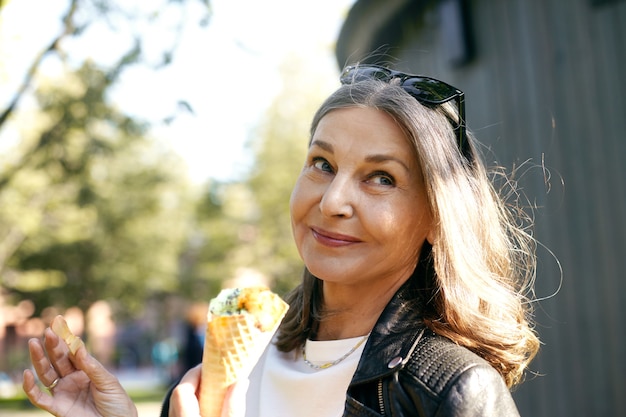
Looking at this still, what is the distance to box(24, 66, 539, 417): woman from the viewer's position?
6.84 ft

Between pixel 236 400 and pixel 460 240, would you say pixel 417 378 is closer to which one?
pixel 460 240

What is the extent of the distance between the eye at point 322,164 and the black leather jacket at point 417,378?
466mm

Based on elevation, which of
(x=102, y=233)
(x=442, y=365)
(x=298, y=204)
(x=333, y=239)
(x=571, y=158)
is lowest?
(x=102, y=233)

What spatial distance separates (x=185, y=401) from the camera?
216 centimetres

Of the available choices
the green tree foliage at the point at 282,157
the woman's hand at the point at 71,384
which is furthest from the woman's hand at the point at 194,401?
the green tree foliage at the point at 282,157

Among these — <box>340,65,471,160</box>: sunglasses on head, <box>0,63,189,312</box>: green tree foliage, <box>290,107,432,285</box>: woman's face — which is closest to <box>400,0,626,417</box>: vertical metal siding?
<box>340,65,471,160</box>: sunglasses on head

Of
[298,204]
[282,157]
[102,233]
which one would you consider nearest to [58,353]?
[298,204]

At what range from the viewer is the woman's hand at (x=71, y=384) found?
7.06ft

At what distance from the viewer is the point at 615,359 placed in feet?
17.5

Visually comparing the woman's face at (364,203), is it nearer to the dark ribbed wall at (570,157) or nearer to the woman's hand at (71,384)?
the woman's hand at (71,384)

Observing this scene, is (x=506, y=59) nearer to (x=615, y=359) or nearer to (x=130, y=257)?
(x=615, y=359)

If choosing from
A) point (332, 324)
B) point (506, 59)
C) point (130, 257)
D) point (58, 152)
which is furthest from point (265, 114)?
point (332, 324)

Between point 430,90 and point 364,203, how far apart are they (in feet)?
1.48

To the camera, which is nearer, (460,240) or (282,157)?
(460,240)
